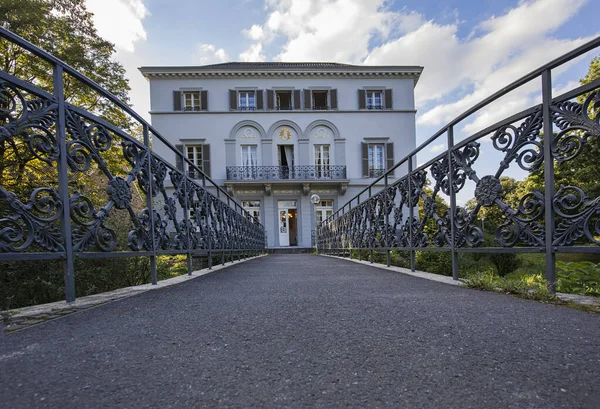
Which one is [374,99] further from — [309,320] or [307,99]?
[309,320]

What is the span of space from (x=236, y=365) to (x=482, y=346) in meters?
0.88

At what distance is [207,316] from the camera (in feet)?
5.52

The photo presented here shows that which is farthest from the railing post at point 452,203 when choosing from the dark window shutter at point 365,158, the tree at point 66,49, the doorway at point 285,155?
the doorway at point 285,155

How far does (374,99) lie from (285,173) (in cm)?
762

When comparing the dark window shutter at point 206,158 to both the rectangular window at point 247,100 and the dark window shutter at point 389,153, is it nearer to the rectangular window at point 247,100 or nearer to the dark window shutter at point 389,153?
the rectangular window at point 247,100

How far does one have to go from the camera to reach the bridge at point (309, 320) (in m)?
0.87

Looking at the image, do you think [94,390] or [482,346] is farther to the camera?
[482,346]

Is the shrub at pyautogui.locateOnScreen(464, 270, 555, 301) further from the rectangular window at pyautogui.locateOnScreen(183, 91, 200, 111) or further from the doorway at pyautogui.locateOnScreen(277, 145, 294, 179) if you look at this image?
the rectangular window at pyautogui.locateOnScreen(183, 91, 200, 111)

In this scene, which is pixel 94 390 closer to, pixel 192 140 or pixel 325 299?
pixel 325 299

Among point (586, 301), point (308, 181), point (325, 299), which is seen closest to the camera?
point (586, 301)

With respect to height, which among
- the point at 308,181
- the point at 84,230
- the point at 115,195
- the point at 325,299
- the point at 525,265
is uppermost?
the point at 308,181

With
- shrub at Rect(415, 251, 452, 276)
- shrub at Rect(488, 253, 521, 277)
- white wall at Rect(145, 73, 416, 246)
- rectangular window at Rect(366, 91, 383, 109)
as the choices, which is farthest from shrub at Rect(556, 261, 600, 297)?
rectangular window at Rect(366, 91, 383, 109)

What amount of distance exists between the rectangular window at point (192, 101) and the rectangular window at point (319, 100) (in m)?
7.41

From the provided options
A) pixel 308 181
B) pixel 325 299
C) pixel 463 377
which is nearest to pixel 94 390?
pixel 463 377
